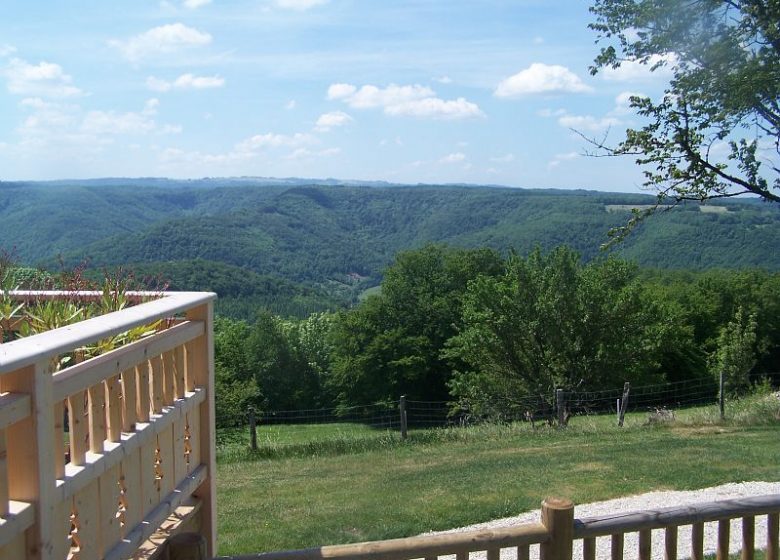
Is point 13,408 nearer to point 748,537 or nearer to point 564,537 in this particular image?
point 564,537

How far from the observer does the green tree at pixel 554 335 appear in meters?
21.9

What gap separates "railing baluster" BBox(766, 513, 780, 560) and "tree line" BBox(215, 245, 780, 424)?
16741 millimetres

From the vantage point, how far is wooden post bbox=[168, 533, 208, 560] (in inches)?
113

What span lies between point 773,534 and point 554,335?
740 inches

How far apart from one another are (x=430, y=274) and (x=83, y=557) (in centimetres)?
4264

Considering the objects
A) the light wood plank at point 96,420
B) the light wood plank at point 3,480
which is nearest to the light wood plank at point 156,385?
the light wood plank at point 96,420

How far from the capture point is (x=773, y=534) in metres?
3.46

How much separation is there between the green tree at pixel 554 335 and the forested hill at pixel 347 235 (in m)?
42.2

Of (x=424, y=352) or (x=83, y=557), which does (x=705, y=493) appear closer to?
(x=83, y=557)

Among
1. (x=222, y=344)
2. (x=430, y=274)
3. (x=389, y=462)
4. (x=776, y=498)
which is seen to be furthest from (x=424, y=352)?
(x=776, y=498)

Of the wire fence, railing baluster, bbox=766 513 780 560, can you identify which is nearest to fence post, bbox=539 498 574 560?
railing baluster, bbox=766 513 780 560

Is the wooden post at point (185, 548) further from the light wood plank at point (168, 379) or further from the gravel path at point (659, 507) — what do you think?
the gravel path at point (659, 507)

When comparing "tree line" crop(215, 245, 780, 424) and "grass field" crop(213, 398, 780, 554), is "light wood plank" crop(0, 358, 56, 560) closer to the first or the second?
"grass field" crop(213, 398, 780, 554)

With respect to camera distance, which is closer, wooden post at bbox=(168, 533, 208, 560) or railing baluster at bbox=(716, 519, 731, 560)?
wooden post at bbox=(168, 533, 208, 560)
